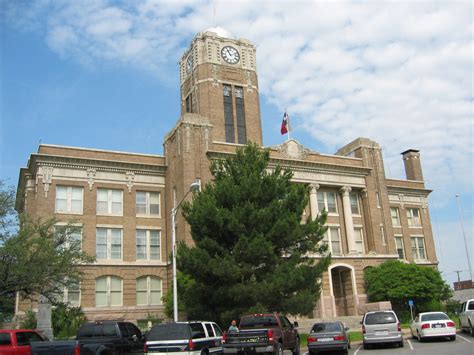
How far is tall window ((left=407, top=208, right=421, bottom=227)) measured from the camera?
194 ft

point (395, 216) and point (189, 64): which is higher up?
point (189, 64)

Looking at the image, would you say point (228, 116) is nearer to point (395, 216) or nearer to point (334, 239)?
point (334, 239)

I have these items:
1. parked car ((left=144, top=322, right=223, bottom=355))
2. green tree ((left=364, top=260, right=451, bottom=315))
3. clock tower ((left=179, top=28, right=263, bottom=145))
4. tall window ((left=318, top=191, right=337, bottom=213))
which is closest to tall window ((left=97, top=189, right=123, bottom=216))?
clock tower ((left=179, top=28, right=263, bottom=145))

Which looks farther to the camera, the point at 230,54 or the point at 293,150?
the point at 230,54

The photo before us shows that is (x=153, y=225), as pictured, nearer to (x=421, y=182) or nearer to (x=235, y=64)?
(x=235, y=64)

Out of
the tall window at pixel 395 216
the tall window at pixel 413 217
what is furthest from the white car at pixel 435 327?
the tall window at pixel 413 217

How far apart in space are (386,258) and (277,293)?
2579cm

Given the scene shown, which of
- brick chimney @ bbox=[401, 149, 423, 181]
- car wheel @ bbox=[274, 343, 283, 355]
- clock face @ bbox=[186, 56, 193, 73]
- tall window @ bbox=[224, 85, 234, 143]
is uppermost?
clock face @ bbox=[186, 56, 193, 73]

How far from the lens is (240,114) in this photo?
5450 centimetres

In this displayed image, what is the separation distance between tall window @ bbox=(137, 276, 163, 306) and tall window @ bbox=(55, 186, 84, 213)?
7.75 m

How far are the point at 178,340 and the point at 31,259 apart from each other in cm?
922

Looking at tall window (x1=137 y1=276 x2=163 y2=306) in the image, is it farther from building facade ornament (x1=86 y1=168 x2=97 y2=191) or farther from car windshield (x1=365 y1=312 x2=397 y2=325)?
car windshield (x1=365 y1=312 x2=397 y2=325)

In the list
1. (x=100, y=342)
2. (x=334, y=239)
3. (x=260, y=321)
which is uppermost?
(x=334, y=239)

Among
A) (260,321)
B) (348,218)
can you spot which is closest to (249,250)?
(260,321)
